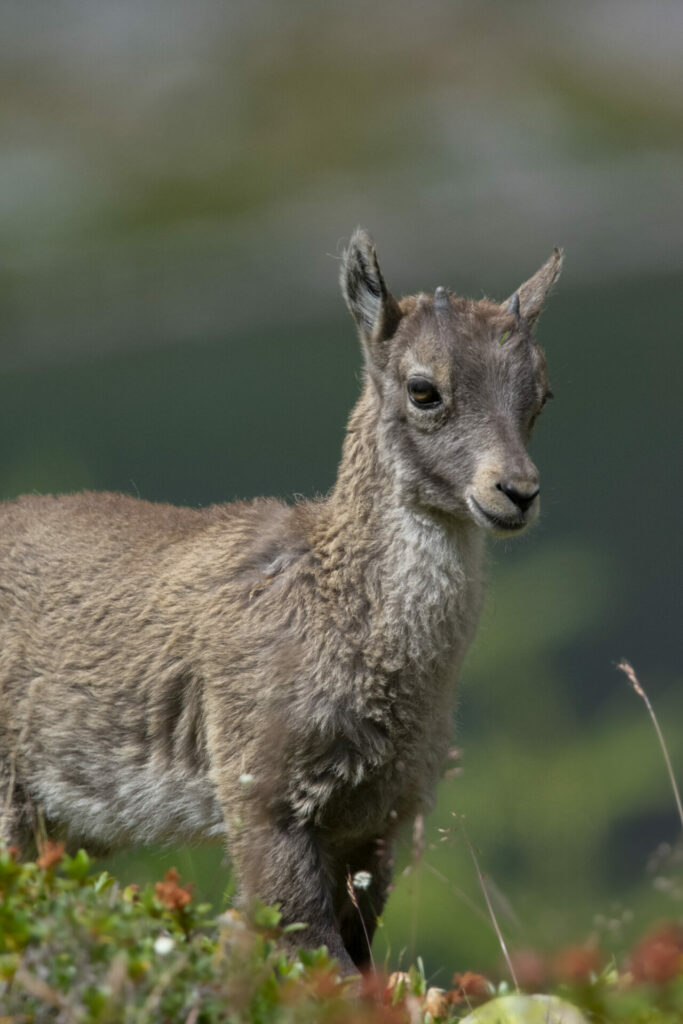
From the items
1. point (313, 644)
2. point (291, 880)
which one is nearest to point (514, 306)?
point (313, 644)

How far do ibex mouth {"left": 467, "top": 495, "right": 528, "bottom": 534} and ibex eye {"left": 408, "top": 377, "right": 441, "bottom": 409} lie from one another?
1.64ft

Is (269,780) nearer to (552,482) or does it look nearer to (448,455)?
(448,455)

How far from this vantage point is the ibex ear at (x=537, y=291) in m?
6.73

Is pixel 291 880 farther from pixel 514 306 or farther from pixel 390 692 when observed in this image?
pixel 514 306

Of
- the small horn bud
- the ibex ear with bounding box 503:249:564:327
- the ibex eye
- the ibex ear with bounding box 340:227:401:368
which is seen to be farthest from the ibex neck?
the ibex ear with bounding box 503:249:564:327

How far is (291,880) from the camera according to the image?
5824 millimetres

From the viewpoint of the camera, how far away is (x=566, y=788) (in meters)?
12.3

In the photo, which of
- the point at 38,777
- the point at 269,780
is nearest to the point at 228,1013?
the point at 269,780

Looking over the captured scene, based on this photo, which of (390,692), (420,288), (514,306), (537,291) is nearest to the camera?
(390,692)

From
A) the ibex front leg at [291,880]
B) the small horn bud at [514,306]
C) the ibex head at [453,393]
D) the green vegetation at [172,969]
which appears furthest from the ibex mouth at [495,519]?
the green vegetation at [172,969]

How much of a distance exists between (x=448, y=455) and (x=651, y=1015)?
8.41 feet

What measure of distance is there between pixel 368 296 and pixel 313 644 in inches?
63.4

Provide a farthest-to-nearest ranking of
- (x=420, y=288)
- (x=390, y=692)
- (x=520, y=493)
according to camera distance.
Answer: (x=420, y=288), (x=390, y=692), (x=520, y=493)

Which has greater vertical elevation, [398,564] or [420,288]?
[420,288]
